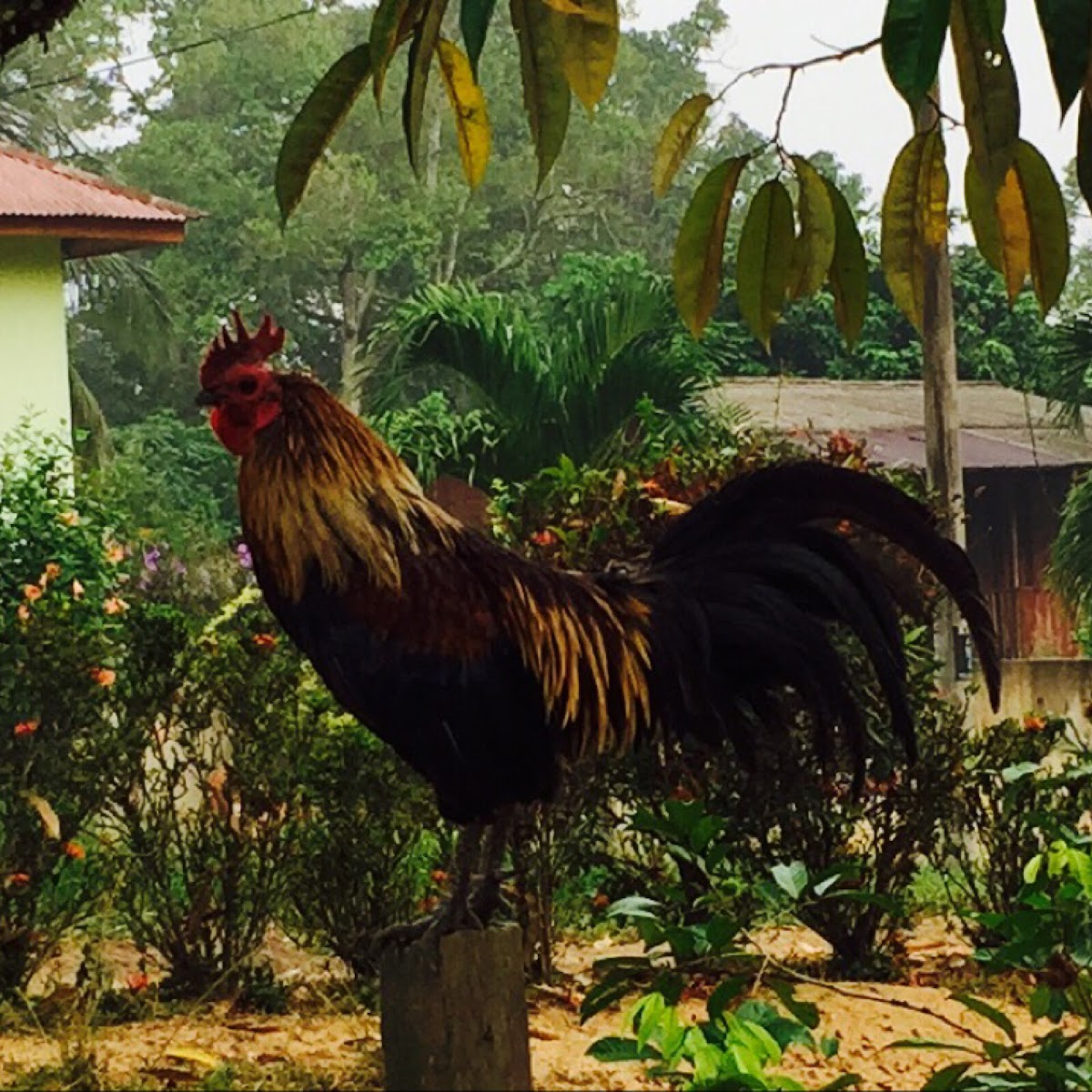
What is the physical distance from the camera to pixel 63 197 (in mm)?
8336

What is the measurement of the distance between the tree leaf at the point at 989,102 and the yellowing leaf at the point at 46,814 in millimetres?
2553

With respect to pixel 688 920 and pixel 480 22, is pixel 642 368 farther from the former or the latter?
pixel 480 22

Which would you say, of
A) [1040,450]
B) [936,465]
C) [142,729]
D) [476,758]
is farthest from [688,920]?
[1040,450]

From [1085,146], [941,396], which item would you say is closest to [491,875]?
[1085,146]

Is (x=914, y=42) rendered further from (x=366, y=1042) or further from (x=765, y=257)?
(x=366, y=1042)

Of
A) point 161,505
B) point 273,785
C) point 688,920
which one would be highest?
point 161,505

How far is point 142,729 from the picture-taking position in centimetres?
405

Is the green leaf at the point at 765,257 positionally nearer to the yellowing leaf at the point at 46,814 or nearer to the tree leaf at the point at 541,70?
the tree leaf at the point at 541,70

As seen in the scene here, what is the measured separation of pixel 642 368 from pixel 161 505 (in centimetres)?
463

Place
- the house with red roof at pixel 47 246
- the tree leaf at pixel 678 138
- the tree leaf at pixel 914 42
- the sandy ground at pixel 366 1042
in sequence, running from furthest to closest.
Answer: the house with red roof at pixel 47 246, the sandy ground at pixel 366 1042, the tree leaf at pixel 678 138, the tree leaf at pixel 914 42

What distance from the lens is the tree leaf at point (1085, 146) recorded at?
1.96m

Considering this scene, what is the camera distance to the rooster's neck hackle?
8.01 ft

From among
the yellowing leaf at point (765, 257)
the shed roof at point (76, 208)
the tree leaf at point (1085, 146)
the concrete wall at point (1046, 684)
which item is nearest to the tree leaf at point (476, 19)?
the yellowing leaf at point (765, 257)

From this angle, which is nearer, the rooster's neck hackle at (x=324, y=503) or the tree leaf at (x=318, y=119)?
the tree leaf at (x=318, y=119)
